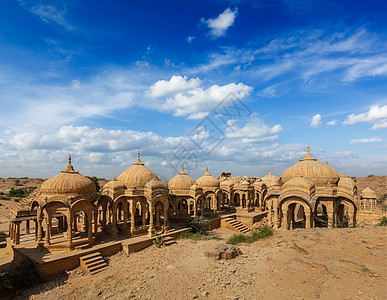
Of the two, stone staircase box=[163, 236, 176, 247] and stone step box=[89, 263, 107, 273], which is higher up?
stone staircase box=[163, 236, 176, 247]

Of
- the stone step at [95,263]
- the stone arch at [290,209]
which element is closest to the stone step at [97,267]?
the stone step at [95,263]

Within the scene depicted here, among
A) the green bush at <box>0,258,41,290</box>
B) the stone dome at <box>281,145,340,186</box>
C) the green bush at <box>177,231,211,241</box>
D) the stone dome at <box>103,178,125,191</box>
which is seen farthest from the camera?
the stone dome at <box>281,145,340,186</box>

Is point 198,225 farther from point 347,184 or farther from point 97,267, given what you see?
point 347,184

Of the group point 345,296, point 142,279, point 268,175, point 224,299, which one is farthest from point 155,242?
point 268,175

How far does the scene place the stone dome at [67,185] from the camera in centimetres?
1356

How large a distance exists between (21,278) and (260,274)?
11087mm

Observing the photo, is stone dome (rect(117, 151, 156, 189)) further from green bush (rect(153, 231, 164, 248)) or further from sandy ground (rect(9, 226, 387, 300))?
sandy ground (rect(9, 226, 387, 300))

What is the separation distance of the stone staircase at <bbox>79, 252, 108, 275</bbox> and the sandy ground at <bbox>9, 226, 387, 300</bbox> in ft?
1.10

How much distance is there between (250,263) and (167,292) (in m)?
4.00

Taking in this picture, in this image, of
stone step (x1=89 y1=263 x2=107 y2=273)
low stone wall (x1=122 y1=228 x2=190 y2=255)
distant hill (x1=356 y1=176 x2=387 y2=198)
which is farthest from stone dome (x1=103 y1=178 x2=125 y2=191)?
distant hill (x1=356 y1=176 x2=387 y2=198)

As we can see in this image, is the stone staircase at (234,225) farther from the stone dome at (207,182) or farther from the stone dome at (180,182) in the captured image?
the stone dome at (180,182)

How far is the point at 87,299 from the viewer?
944 centimetres

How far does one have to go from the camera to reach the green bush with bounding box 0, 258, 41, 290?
1073cm

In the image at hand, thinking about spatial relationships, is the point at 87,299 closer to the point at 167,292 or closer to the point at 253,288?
the point at 167,292
